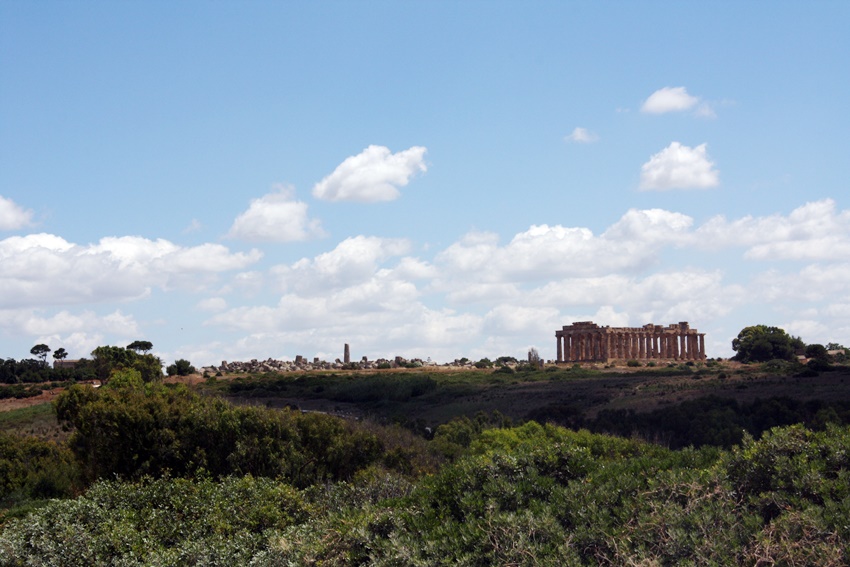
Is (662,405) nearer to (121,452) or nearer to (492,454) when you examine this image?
(121,452)

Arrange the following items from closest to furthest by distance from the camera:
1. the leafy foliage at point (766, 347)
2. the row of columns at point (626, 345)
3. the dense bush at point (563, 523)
A: the dense bush at point (563, 523) < the leafy foliage at point (766, 347) < the row of columns at point (626, 345)

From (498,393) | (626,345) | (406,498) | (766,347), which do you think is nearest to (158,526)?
(406,498)

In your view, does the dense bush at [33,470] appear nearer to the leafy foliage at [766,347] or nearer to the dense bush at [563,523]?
the dense bush at [563,523]

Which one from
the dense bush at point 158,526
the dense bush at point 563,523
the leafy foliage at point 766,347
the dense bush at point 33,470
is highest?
the leafy foliage at point 766,347

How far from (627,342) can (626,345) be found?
42cm

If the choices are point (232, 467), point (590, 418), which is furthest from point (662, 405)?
point (232, 467)

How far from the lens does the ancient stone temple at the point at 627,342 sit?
376 feet

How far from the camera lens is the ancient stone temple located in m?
115

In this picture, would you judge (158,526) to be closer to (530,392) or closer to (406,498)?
(406,498)

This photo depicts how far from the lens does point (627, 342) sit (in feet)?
384

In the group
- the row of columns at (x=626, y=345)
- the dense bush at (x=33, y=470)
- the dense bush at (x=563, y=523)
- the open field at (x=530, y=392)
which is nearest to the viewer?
the dense bush at (x=563, y=523)

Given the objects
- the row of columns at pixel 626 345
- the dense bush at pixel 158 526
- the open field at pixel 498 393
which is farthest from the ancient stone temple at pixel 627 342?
the dense bush at pixel 158 526

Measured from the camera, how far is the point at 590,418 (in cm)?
5203

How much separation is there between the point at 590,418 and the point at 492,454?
40.2 meters
